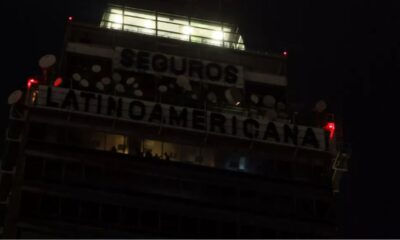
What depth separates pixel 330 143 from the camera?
73.4 m

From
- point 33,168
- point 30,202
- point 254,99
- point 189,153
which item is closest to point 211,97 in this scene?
point 254,99

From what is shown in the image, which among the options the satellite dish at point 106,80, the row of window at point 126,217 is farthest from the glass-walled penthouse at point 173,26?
the row of window at point 126,217

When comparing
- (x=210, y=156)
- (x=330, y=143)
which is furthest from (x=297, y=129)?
(x=210, y=156)

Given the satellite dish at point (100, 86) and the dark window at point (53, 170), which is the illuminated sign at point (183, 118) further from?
the dark window at point (53, 170)

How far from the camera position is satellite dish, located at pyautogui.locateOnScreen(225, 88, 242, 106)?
77950 millimetres

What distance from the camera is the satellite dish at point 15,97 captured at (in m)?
68.9

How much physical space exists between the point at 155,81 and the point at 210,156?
10.3m

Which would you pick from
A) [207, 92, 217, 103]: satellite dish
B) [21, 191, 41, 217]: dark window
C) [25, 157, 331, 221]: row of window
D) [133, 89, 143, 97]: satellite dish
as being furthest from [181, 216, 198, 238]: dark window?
[207, 92, 217, 103]: satellite dish

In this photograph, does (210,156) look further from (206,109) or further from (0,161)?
(0,161)

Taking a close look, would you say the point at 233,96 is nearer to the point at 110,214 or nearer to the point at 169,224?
the point at 169,224

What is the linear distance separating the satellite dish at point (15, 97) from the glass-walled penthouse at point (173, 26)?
18.8m

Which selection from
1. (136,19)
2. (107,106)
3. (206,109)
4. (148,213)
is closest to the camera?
(148,213)

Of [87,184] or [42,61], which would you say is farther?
[42,61]

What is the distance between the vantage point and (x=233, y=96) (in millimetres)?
78750
